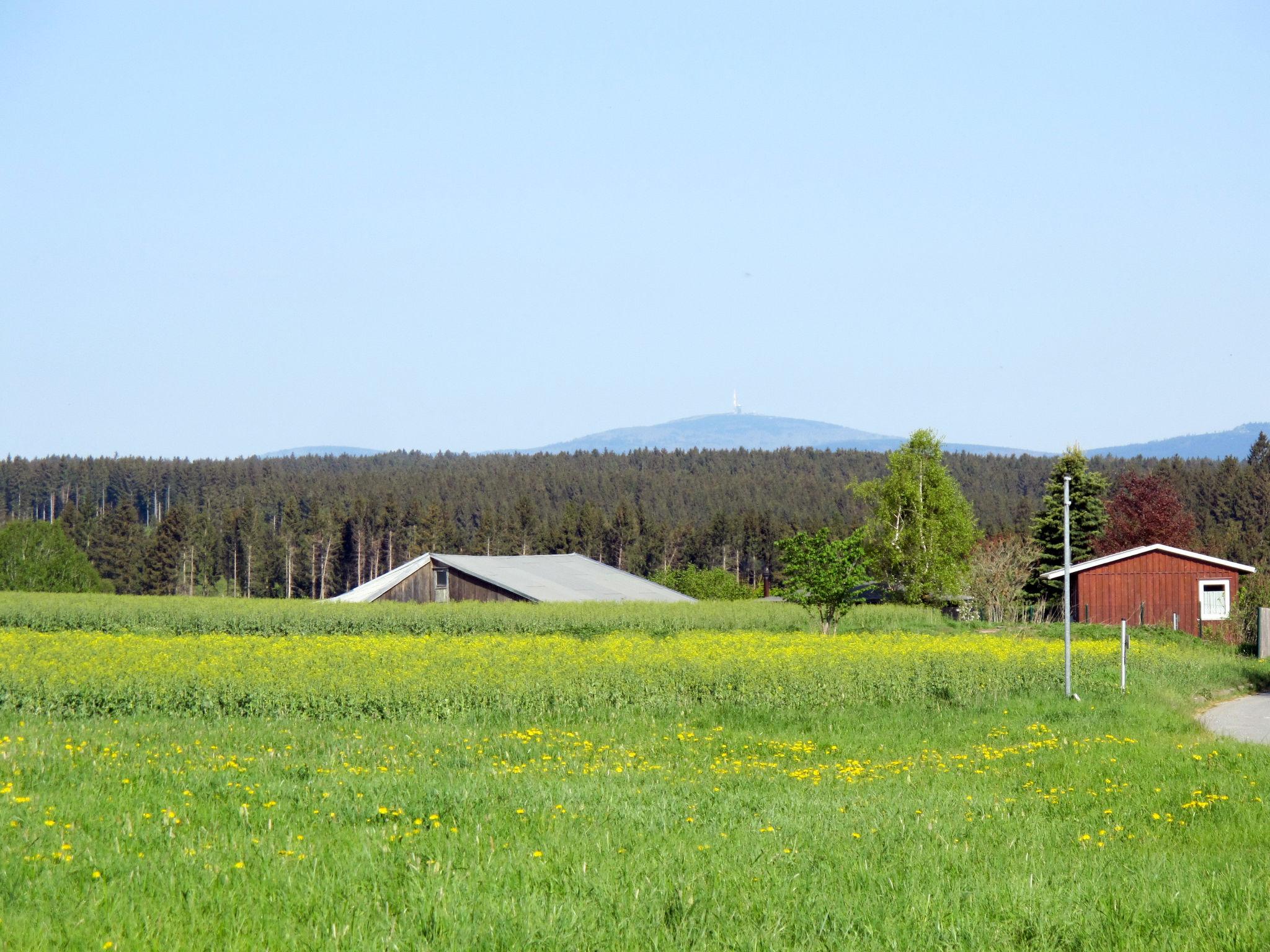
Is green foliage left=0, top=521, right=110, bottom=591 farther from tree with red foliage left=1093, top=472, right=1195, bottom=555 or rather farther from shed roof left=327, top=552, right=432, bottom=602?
tree with red foliage left=1093, top=472, right=1195, bottom=555

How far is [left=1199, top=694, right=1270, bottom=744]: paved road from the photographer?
54.5ft

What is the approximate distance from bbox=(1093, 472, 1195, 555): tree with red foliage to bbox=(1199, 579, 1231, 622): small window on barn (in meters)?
23.4

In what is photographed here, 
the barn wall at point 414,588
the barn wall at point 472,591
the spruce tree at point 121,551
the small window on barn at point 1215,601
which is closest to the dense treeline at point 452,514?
the spruce tree at point 121,551

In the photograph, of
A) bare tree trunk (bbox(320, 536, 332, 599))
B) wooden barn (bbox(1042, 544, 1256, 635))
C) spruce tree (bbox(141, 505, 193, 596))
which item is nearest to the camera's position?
wooden barn (bbox(1042, 544, 1256, 635))

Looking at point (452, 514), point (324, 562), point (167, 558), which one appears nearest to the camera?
point (167, 558)

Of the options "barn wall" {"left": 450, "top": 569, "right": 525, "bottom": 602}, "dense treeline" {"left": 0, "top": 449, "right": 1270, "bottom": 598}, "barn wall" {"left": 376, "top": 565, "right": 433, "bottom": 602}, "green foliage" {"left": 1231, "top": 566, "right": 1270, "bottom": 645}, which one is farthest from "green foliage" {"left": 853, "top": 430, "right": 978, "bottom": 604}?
"dense treeline" {"left": 0, "top": 449, "right": 1270, "bottom": 598}

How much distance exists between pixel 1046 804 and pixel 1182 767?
9.11 ft

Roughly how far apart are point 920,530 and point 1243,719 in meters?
45.2

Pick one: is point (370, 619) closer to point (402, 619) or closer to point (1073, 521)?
point (402, 619)

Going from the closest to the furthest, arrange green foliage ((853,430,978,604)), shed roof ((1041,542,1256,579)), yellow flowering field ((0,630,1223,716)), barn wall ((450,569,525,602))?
yellow flowering field ((0,630,1223,716)) → shed roof ((1041,542,1256,579)) → barn wall ((450,569,525,602)) → green foliage ((853,430,978,604))

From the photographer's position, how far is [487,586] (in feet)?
202

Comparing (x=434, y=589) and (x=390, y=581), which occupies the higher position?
(x=390, y=581)

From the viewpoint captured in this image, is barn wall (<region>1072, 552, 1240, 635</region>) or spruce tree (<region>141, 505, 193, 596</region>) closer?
barn wall (<region>1072, 552, 1240, 635</region>)

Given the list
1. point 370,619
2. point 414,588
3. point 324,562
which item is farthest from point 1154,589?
point 324,562
